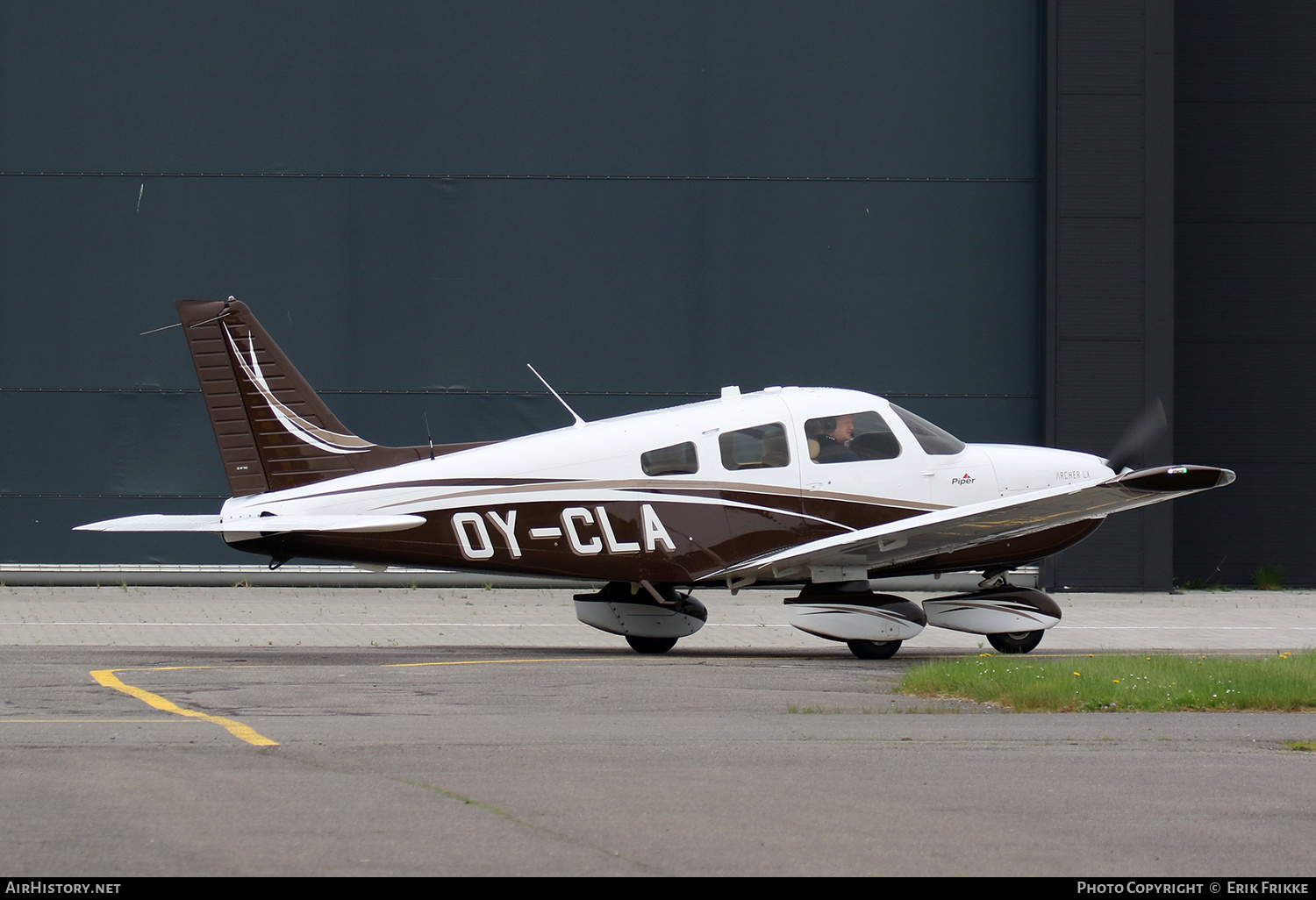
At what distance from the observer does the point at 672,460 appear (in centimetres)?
1319

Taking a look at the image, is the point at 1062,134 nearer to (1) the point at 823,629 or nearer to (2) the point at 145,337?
(1) the point at 823,629

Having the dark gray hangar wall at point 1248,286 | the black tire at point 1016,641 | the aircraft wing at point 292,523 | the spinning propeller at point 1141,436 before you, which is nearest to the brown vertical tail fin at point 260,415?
the aircraft wing at point 292,523

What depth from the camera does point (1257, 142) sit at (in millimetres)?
22625

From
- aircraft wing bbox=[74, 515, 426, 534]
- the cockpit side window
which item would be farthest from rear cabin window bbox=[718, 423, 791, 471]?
aircraft wing bbox=[74, 515, 426, 534]

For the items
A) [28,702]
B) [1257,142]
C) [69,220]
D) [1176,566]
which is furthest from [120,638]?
[1257,142]

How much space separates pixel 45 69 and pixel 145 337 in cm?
406

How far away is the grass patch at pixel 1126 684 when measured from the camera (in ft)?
32.7

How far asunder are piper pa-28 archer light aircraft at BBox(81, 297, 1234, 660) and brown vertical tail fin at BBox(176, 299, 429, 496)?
16 millimetres

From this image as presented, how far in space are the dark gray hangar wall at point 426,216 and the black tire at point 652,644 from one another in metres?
8.05

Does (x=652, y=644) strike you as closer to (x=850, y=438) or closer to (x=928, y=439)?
(x=850, y=438)

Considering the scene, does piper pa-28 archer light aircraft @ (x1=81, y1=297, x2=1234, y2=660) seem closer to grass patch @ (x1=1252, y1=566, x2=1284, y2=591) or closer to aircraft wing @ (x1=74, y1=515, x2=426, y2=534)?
aircraft wing @ (x1=74, y1=515, x2=426, y2=534)

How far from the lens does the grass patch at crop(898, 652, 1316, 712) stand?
998 centimetres

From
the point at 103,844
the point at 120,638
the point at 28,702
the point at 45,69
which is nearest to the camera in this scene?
the point at 103,844

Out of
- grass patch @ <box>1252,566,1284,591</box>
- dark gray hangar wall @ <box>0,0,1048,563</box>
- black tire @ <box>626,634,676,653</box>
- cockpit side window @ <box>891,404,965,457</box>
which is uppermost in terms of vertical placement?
dark gray hangar wall @ <box>0,0,1048,563</box>
